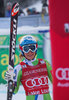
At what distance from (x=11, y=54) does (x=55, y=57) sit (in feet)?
5.85

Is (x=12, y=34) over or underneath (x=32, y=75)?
over

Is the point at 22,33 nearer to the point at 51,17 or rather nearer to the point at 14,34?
the point at 14,34

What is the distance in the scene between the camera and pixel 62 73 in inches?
101


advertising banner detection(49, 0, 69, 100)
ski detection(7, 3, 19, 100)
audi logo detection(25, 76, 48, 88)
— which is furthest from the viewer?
audi logo detection(25, 76, 48, 88)

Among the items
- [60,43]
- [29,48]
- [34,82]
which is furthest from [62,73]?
[29,48]

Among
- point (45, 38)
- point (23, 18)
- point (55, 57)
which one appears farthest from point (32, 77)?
point (23, 18)

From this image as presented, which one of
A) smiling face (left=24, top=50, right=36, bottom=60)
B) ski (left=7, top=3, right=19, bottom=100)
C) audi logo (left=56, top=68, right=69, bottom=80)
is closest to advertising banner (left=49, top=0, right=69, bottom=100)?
audi logo (left=56, top=68, right=69, bottom=80)

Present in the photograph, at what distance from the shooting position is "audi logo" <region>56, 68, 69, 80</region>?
8.42 feet

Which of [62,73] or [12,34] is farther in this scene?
[12,34]

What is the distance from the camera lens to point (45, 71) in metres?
4.23

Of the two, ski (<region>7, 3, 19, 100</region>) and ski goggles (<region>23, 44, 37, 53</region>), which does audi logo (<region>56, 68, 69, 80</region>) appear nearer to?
ski (<region>7, 3, 19, 100</region>)

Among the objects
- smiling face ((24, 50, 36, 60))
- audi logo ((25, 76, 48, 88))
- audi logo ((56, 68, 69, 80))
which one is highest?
audi logo ((56, 68, 69, 80))

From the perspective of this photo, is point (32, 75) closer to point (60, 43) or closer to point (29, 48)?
point (29, 48)

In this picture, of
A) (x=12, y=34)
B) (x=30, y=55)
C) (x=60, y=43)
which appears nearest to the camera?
(x=60, y=43)
